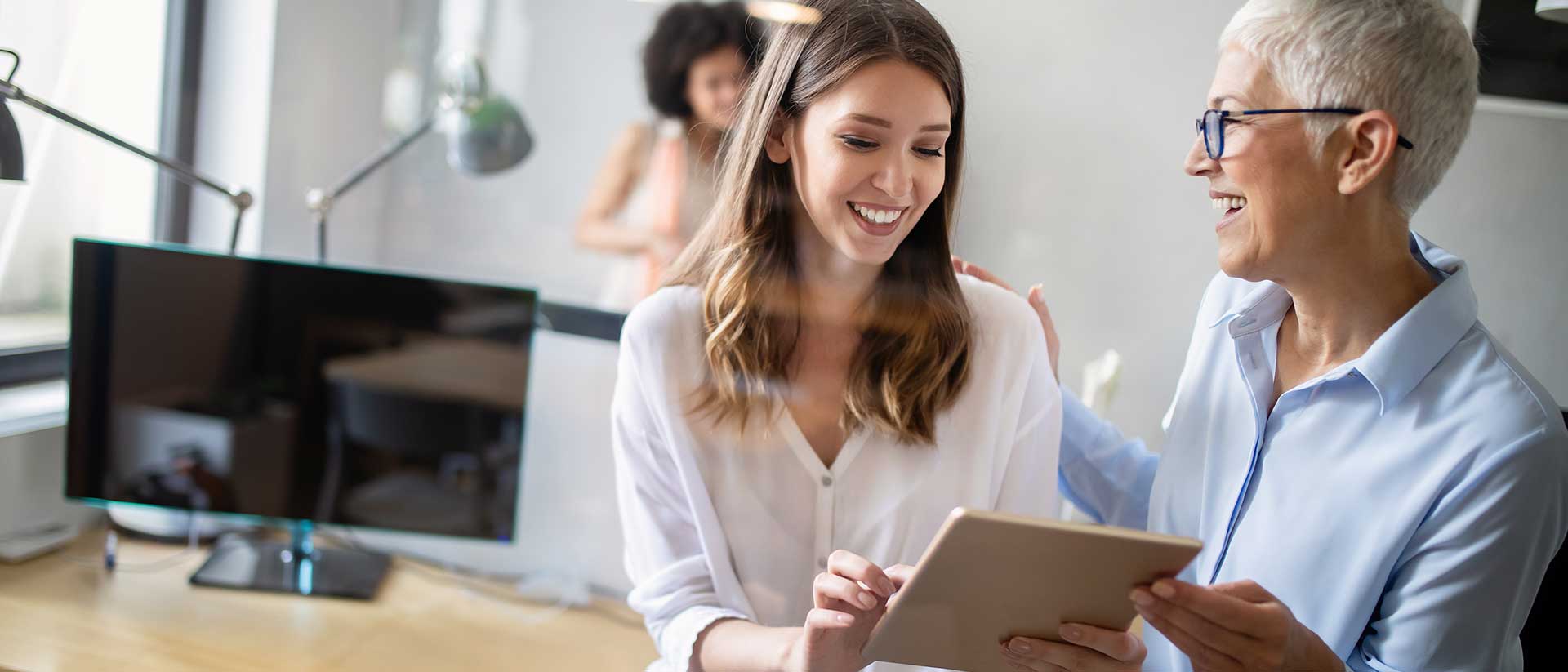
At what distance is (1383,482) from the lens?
87 cm

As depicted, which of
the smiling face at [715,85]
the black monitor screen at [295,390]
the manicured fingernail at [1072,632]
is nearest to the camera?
the manicured fingernail at [1072,632]

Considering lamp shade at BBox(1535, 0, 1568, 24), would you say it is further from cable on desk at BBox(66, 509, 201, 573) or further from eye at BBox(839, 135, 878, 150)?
cable on desk at BBox(66, 509, 201, 573)

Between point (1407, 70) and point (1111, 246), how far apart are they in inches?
11.6

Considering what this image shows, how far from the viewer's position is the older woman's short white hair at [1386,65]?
83 cm

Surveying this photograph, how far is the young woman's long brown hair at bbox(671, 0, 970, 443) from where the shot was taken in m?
0.99

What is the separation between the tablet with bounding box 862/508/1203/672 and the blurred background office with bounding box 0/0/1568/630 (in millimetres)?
340

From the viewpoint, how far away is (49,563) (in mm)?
1526

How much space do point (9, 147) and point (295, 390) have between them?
0.43 m

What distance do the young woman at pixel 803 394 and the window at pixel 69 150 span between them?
1.04 metres

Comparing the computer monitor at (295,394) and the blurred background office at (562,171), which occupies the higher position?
the blurred background office at (562,171)

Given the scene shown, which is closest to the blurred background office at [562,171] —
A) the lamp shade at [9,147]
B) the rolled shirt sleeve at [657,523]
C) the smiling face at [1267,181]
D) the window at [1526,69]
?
the window at [1526,69]

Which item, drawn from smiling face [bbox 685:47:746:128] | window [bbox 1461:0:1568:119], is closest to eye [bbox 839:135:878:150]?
smiling face [bbox 685:47:746:128]

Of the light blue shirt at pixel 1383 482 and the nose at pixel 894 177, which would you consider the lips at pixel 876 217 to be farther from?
the light blue shirt at pixel 1383 482

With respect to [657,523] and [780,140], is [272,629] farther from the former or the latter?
[780,140]
